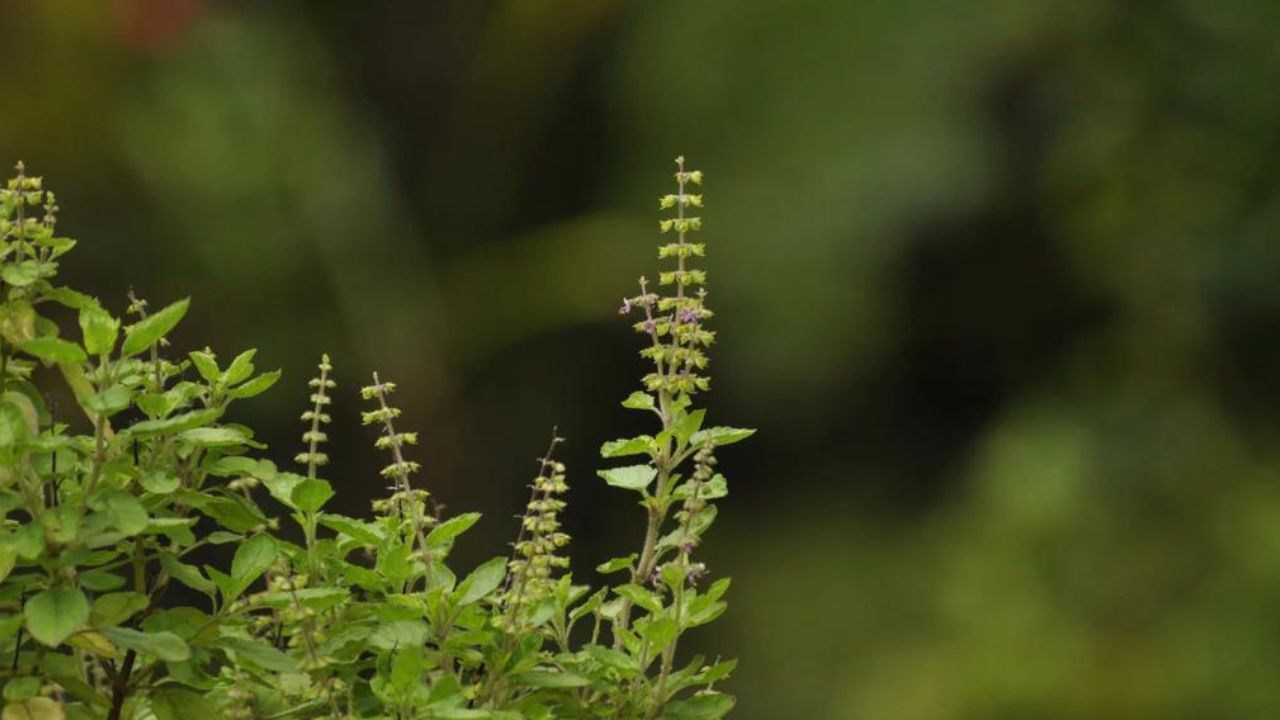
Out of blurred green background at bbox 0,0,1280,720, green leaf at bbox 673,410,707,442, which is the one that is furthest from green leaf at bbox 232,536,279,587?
blurred green background at bbox 0,0,1280,720

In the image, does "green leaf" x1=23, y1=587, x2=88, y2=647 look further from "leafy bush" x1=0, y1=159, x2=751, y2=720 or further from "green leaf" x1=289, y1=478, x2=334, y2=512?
"green leaf" x1=289, y1=478, x2=334, y2=512

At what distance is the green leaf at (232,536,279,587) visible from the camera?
3.15 ft

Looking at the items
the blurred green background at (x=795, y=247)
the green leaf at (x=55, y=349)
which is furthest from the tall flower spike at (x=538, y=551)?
the blurred green background at (x=795, y=247)

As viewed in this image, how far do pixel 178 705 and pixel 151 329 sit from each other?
0.19m

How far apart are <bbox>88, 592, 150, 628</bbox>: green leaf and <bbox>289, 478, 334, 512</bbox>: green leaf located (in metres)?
0.09

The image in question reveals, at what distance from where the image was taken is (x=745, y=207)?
173 inches

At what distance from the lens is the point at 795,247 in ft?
14.1

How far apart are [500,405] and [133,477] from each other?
135 inches

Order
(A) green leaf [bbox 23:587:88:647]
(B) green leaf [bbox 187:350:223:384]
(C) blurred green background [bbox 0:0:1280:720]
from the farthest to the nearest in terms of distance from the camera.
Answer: (C) blurred green background [bbox 0:0:1280:720], (B) green leaf [bbox 187:350:223:384], (A) green leaf [bbox 23:587:88:647]

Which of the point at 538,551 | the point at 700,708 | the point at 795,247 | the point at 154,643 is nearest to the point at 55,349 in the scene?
the point at 154,643

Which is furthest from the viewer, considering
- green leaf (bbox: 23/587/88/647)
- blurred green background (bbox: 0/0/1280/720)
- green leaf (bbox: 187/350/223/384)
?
blurred green background (bbox: 0/0/1280/720)

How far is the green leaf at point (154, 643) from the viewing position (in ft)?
2.92

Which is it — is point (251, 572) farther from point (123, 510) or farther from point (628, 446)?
point (628, 446)

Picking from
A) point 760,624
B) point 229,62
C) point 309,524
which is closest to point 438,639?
point 309,524
